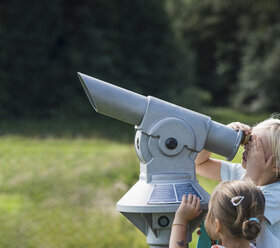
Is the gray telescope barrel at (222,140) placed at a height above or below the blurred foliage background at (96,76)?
below

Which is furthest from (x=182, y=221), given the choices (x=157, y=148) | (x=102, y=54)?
(x=102, y=54)

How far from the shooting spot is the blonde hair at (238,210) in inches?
85.4

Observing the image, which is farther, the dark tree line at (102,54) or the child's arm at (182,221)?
the dark tree line at (102,54)

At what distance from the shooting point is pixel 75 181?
7625mm

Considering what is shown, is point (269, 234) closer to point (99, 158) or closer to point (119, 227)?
point (119, 227)

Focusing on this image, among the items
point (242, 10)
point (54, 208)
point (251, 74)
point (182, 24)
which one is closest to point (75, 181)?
point (54, 208)

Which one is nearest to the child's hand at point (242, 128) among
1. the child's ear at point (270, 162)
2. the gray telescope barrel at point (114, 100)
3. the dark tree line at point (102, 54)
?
the child's ear at point (270, 162)

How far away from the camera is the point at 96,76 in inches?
785

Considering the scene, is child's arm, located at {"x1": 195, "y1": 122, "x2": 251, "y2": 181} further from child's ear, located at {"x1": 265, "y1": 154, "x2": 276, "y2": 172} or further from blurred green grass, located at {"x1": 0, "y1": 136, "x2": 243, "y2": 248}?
blurred green grass, located at {"x1": 0, "y1": 136, "x2": 243, "y2": 248}

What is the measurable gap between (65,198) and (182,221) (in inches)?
200

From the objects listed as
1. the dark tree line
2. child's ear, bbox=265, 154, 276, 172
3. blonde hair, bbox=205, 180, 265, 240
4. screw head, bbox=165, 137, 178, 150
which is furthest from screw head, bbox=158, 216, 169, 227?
the dark tree line

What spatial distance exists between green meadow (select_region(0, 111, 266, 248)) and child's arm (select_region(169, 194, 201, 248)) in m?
3.80

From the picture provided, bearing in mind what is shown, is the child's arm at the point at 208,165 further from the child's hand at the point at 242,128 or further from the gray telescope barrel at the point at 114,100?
the gray telescope barrel at the point at 114,100

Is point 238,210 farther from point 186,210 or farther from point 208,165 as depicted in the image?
point 208,165
